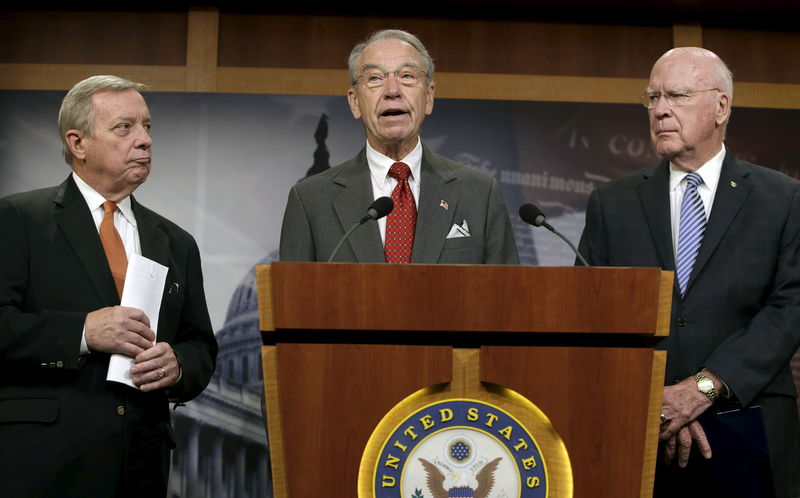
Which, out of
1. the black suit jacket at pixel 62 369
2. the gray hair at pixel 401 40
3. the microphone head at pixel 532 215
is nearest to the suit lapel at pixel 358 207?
the gray hair at pixel 401 40

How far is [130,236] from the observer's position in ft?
8.61

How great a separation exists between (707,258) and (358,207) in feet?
3.07

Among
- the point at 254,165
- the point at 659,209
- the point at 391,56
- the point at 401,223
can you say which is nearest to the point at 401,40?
the point at 391,56

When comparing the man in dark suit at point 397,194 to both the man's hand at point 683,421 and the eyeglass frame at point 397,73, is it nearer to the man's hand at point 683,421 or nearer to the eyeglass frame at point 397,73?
the eyeglass frame at point 397,73

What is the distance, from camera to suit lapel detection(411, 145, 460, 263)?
243 centimetres

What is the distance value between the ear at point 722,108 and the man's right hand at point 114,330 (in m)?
1.70

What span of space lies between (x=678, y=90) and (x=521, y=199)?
5.29 ft

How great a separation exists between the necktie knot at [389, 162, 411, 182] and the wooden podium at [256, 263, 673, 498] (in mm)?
941

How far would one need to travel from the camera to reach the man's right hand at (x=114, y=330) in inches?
91.1

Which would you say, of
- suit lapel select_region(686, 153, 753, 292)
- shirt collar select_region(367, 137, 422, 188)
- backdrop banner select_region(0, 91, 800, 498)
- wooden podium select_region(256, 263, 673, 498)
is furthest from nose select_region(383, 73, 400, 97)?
backdrop banner select_region(0, 91, 800, 498)

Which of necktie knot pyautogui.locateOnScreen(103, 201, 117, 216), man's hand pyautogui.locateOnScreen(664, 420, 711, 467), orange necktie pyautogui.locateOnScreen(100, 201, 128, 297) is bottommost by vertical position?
man's hand pyautogui.locateOnScreen(664, 420, 711, 467)

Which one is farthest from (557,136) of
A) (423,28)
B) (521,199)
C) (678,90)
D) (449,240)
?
(449,240)

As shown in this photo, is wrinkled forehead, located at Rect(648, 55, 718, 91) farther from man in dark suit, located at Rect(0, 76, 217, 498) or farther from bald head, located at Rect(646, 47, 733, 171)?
man in dark suit, located at Rect(0, 76, 217, 498)

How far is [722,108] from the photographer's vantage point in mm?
2713
